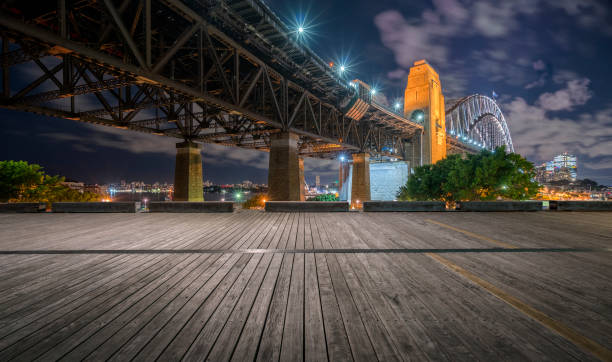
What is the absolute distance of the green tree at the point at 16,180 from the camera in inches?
741

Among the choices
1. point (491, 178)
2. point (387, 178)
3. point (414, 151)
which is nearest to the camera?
point (491, 178)

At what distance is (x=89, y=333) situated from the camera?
2.46m

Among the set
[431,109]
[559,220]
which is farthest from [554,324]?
[431,109]

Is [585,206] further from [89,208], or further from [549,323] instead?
[89,208]

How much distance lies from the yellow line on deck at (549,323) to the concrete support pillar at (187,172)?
82.7ft

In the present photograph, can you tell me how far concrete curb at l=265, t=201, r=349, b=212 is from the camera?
12056mm

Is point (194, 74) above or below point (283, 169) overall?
above

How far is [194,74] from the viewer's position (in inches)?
774

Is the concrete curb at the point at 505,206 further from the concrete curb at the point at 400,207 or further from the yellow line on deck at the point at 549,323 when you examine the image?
the yellow line on deck at the point at 549,323

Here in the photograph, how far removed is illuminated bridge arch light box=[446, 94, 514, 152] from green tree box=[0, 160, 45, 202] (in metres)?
82.1

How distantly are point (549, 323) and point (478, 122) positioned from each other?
11225 cm

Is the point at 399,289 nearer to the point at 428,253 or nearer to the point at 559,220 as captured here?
the point at 428,253

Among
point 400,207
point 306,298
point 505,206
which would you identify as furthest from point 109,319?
point 505,206

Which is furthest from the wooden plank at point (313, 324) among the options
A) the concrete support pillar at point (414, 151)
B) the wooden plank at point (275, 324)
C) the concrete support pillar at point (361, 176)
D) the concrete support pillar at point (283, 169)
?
the concrete support pillar at point (414, 151)
